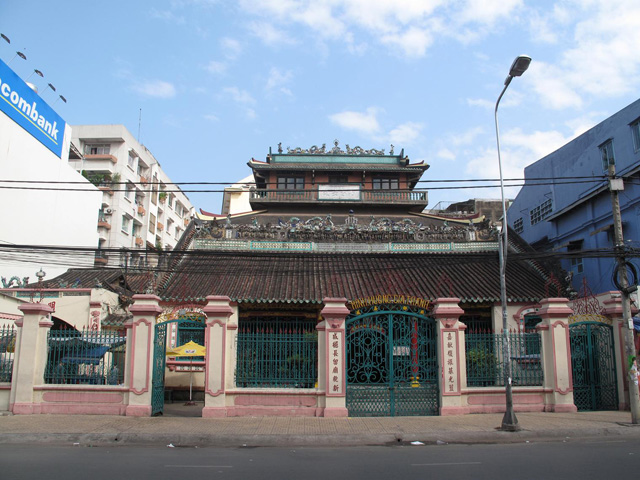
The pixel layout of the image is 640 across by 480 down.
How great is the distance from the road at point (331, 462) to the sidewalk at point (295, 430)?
55 centimetres

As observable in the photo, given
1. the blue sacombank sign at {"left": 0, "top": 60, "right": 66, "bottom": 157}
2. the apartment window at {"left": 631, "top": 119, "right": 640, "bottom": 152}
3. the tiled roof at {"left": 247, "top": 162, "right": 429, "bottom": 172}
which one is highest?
the blue sacombank sign at {"left": 0, "top": 60, "right": 66, "bottom": 157}

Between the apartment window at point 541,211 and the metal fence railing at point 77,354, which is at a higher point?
the apartment window at point 541,211

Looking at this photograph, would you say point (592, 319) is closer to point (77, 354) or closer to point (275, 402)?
point (275, 402)

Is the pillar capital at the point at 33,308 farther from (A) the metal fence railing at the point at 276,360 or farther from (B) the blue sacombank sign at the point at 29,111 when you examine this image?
(B) the blue sacombank sign at the point at 29,111

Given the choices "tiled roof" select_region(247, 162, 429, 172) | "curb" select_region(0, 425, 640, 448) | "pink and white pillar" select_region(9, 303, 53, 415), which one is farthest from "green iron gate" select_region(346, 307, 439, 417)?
"tiled roof" select_region(247, 162, 429, 172)

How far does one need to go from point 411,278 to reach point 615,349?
8.36 metres

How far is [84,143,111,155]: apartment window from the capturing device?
4681 cm

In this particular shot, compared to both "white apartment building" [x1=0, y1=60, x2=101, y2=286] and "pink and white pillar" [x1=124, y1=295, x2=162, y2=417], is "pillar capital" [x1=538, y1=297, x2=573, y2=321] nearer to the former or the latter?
"pink and white pillar" [x1=124, y1=295, x2=162, y2=417]

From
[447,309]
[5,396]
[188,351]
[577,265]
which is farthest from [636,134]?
[5,396]

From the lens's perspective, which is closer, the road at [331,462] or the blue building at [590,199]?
the road at [331,462]

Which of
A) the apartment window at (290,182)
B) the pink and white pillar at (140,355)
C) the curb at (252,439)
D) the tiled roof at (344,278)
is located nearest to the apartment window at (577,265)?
the tiled roof at (344,278)

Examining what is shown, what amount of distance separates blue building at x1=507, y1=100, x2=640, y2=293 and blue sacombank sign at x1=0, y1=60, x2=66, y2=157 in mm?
24683

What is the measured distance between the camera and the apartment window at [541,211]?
28812 mm

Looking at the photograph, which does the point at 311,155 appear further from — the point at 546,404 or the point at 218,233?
the point at 546,404
